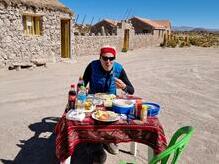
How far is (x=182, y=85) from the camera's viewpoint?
10.9m

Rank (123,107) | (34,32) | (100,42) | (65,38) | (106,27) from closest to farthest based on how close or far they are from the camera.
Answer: (123,107) → (34,32) → (65,38) → (100,42) → (106,27)

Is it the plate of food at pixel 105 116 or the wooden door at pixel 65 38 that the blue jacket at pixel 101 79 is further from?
the wooden door at pixel 65 38

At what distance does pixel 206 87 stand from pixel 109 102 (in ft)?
25.3

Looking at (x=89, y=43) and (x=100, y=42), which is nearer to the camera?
(x=89, y=43)

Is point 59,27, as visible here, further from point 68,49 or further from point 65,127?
point 65,127

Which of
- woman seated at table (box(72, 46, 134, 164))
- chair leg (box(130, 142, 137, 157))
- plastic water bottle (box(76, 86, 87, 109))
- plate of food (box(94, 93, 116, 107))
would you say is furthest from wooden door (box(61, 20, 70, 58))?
plastic water bottle (box(76, 86, 87, 109))

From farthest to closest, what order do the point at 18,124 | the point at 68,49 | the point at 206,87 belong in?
the point at 68,49 → the point at 206,87 → the point at 18,124

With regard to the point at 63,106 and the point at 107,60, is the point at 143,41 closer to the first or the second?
the point at 63,106

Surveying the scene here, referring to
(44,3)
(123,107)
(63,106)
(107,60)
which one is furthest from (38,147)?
(44,3)

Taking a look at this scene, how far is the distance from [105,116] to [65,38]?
13.9 meters

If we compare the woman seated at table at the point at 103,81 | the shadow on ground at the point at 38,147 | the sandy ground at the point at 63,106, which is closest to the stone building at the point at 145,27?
the sandy ground at the point at 63,106

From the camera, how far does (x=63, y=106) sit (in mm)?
7570

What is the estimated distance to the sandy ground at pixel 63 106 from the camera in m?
Answer: 4.87

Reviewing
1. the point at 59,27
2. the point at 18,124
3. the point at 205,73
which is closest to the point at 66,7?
the point at 59,27
